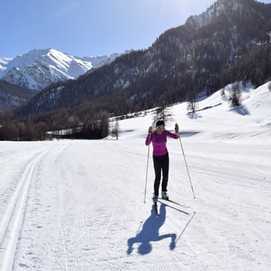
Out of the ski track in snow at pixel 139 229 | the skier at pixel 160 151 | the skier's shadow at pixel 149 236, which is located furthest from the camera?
the skier at pixel 160 151

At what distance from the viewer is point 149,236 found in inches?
239

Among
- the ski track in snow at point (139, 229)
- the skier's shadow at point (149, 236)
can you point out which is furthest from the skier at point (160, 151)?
the skier's shadow at point (149, 236)

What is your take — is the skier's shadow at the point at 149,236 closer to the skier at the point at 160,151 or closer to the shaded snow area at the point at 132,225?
the shaded snow area at the point at 132,225

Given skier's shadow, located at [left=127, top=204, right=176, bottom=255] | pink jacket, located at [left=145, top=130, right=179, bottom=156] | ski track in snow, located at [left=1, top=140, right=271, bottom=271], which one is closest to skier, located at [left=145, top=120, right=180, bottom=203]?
pink jacket, located at [left=145, top=130, right=179, bottom=156]

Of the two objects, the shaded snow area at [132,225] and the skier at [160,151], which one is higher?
the skier at [160,151]

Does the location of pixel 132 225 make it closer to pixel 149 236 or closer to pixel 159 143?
pixel 149 236

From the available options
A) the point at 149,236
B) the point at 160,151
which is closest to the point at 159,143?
the point at 160,151

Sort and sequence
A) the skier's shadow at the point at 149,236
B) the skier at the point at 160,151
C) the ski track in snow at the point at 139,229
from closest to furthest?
the ski track in snow at the point at 139,229 → the skier's shadow at the point at 149,236 → the skier at the point at 160,151

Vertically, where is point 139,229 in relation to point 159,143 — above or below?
below

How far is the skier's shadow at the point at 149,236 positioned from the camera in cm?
547

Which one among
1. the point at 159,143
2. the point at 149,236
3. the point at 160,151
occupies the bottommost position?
the point at 149,236

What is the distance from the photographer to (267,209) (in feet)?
24.2

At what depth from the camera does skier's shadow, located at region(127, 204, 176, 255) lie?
215 inches

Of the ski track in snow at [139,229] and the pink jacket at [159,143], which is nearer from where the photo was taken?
the ski track in snow at [139,229]
